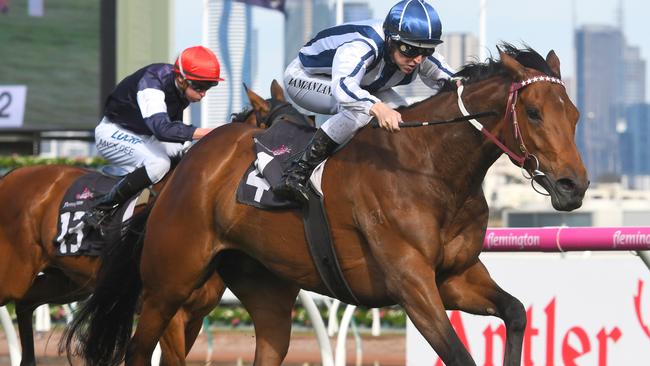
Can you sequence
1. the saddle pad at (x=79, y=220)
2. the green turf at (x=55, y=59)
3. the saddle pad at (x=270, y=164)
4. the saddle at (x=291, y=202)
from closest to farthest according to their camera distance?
the saddle at (x=291, y=202) → the saddle pad at (x=270, y=164) → the saddle pad at (x=79, y=220) → the green turf at (x=55, y=59)

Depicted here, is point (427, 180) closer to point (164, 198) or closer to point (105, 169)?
point (164, 198)

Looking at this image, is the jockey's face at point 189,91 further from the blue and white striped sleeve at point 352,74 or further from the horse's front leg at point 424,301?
the horse's front leg at point 424,301

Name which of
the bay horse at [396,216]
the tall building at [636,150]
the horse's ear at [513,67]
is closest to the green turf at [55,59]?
the bay horse at [396,216]

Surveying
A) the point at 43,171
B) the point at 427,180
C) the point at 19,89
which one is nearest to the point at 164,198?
the point at 427,180

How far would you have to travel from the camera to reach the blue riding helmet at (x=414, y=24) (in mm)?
4797

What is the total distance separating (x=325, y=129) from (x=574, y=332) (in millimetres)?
2134

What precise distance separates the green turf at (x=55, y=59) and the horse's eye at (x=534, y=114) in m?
12.0

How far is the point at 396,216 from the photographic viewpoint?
15.6 feet

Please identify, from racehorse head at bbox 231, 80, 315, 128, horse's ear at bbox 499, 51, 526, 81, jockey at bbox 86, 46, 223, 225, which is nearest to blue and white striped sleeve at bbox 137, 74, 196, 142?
jockey at bbox 86, 46, 223, 225

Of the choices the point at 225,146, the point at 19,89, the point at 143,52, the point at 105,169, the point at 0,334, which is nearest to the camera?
the point at 225,146

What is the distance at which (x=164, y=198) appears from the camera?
18.0ft

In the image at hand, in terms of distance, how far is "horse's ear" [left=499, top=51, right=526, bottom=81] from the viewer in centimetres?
460

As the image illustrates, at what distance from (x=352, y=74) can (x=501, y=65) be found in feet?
1.92

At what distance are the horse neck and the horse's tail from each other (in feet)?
5.30
